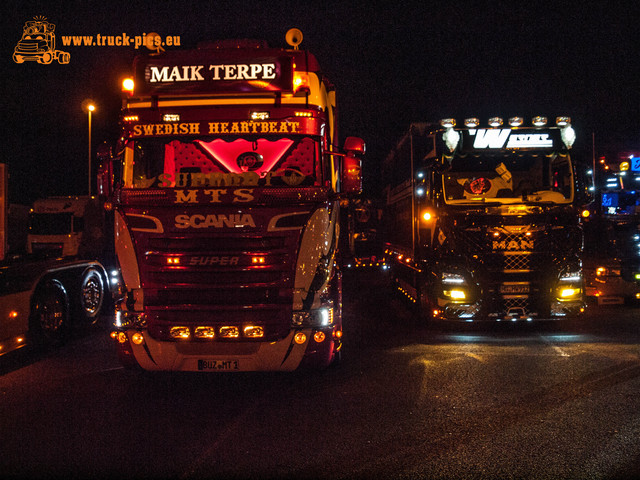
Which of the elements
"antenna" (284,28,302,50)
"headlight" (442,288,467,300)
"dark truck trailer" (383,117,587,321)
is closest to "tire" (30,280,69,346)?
"antenna" (284,28,302,50)

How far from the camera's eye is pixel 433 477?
13.1ft

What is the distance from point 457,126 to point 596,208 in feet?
16.0

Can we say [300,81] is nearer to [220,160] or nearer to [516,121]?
[220,160]

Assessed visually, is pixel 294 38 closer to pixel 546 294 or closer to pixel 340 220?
pixel 340 220

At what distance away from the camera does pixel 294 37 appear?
7.19m

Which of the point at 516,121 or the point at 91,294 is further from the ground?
the point at 516,121

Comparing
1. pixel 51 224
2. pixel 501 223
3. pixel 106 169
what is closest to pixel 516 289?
pixel 501 223

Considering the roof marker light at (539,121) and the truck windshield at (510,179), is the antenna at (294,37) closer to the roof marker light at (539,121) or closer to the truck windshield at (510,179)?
the truck windshield at (510,179)

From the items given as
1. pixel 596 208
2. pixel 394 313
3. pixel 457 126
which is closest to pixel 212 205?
pixel 457 126

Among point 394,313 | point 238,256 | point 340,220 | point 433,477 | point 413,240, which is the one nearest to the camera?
point 433,477

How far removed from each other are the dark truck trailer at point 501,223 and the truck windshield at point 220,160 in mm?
3535

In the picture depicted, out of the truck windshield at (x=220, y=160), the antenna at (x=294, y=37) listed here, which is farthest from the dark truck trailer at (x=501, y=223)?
the truck windshield at (x=220, y=160)

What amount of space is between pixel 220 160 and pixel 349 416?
3205 mm

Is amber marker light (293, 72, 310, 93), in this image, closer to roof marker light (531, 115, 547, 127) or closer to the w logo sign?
the w logo sign
